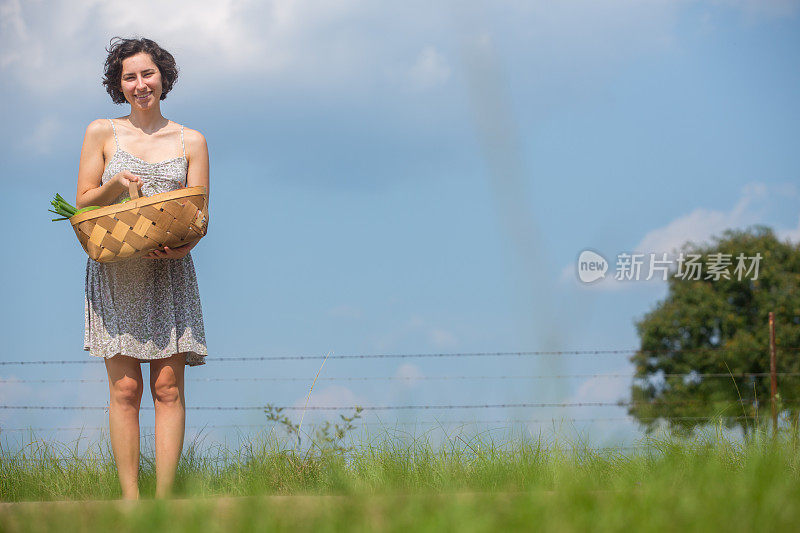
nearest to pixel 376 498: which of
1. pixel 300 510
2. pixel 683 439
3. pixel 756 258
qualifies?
pixel 300 510

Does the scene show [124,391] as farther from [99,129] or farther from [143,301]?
[99,129]

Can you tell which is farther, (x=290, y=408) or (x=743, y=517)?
(x=290, y=408)

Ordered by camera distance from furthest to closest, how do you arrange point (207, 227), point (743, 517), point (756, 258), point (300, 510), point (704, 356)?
point (756, 258) < point (704, 356) < point (207, 227) < point (300, 510) < point (743, 517)

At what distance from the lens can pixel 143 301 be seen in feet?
12.3

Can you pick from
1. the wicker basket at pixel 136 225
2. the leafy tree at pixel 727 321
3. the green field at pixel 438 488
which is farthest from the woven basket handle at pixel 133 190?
the leafy tree at pixel 727 321

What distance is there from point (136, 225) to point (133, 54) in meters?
0.96

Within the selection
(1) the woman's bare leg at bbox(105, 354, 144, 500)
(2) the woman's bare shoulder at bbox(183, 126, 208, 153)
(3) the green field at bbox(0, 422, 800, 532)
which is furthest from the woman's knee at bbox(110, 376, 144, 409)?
(2) the woman's bare shoulder at bbox(183, 126, 208, 153)

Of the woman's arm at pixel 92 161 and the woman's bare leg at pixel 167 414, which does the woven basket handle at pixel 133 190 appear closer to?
the woman's arm at pixel 92 161

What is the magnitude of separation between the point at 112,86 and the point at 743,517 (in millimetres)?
3420

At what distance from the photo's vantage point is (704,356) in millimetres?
19594

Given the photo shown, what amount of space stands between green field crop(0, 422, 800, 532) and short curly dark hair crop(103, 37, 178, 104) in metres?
2.02

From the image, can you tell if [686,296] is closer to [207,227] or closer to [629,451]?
[629,451]

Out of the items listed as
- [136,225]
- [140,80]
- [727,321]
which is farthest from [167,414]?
[727,321]

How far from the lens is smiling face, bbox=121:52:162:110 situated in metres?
3.81
